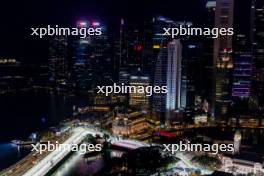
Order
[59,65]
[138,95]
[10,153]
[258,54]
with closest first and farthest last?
[10,153]
[59,65]
[138,95]
[258,54]

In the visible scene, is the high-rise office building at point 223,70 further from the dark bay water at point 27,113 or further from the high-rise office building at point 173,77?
the dark bay water at point 27,113

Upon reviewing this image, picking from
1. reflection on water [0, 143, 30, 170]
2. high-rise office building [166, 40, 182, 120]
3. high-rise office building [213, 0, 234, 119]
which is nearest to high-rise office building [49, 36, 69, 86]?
reflection on water [0, 143, 30, 170]

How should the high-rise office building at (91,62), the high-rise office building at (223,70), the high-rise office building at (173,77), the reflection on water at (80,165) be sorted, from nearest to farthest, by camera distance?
the reflection on water at (80,165)
the high-rise office building at (173,77)
the high-rise office building at (223,70)
the high-rise office building at (91,62)

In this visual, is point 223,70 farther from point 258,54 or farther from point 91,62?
point 91,62

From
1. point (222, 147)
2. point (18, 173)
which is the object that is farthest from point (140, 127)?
point (18, 173)

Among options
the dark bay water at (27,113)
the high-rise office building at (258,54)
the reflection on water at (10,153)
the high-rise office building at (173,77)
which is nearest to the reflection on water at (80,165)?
the reflection on water at (10,153)

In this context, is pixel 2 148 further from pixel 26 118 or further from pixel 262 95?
pixel 262 95

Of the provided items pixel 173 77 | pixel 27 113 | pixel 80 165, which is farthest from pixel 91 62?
pixel 80 165

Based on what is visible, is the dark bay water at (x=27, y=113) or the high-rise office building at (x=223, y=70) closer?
the dark bay water at (x=27, y=113)
